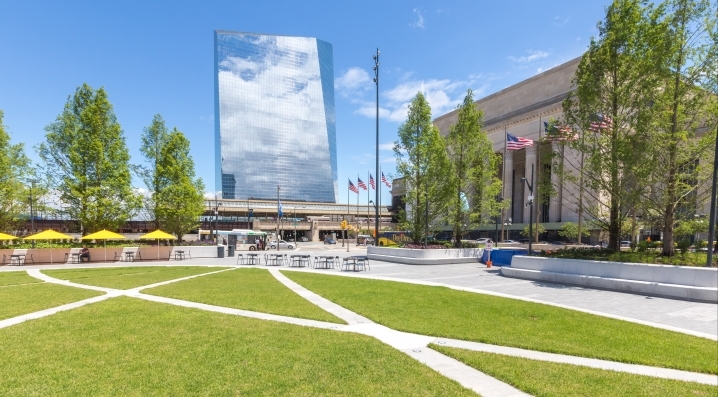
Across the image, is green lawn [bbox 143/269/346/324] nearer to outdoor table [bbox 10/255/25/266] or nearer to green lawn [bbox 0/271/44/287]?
green lawn [bbox 0/271/44/287]

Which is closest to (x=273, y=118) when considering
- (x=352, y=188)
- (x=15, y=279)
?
(x=352, y=188)

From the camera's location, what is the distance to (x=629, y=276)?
1343 cm

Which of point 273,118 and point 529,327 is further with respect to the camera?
point 273,118

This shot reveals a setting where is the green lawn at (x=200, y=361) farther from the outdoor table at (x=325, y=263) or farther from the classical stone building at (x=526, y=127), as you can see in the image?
the classical stone building at (x=526, y=127)

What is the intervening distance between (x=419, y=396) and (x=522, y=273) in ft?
46.8

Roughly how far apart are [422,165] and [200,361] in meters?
23.1

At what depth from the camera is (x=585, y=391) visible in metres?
4.96

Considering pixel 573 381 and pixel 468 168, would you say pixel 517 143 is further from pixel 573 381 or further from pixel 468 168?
pixel 573 381

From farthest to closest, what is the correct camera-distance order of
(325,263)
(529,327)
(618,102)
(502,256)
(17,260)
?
(17,260)
(325,263)
(502,256)
(618,102)
(529,327)

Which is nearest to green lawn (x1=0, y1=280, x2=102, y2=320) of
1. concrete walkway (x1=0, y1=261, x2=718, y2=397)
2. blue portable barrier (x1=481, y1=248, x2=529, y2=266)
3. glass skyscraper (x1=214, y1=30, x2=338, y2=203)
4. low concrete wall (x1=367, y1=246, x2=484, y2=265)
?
concrete walkway (x1=0, y1=261, x2=718, y2=397)

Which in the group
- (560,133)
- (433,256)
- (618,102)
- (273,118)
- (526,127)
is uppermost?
(273,118)

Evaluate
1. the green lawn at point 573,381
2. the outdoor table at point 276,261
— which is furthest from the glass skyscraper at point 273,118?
the green lawn at point 573,381

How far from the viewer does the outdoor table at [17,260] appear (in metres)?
25.0

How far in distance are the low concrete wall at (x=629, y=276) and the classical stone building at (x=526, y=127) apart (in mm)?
34454
